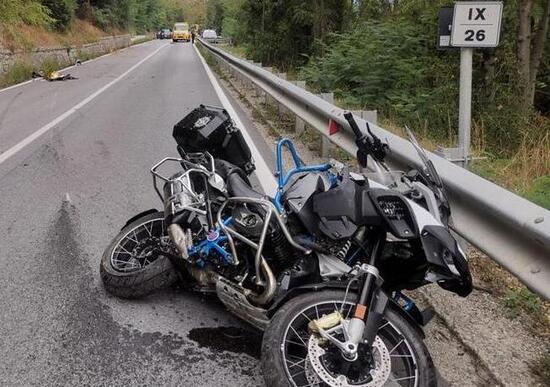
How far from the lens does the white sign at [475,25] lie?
5819 mm

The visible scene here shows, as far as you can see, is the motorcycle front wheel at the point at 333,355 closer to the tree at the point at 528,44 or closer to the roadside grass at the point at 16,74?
the tree at the point at 528,44

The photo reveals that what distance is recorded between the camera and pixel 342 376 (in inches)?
97.6

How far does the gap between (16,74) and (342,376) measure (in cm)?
1983

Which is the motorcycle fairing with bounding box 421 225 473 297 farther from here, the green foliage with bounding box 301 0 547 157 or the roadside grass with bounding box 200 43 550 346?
the green foliage with bounding box 301 0 547 157

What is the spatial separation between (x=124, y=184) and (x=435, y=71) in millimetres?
7512

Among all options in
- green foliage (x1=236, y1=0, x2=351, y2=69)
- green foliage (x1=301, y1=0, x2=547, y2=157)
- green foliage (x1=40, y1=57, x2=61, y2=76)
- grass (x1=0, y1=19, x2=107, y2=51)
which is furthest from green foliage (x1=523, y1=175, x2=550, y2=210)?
grass (x1=0, y1=19, x2=107, y2=51)

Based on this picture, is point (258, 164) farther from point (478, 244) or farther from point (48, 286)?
point (478, 244)

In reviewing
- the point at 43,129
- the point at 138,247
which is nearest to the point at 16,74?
the point at 43,129

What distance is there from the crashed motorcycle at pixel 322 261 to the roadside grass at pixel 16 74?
664 inches

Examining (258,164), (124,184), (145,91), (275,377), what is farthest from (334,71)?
(275,377)

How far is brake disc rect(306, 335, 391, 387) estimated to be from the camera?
248 centimetres

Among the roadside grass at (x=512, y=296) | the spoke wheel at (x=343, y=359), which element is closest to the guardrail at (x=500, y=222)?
the roadside grass at (x=512, y=296)

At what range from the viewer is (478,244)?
10.6 ft

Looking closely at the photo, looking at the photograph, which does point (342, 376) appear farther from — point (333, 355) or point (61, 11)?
point (61, 11)
